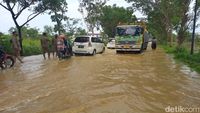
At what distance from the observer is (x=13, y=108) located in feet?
Answer: 31.5

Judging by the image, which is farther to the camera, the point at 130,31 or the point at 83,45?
the point at 130,31

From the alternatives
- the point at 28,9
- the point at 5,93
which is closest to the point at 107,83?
the point at 5,93

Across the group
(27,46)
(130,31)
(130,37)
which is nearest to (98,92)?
(130,37)

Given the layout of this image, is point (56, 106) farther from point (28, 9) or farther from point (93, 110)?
point (28, 9)

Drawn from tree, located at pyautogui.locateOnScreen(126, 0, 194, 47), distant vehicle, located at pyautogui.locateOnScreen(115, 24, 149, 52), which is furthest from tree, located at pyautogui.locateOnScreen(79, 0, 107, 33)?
distant vehicle, located at pyautogui.locateOnScreen(115, 24, 149, 52)

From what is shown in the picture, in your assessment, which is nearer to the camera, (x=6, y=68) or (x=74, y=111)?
(x=74, y=111)

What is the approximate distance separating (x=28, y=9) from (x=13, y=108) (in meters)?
22.0

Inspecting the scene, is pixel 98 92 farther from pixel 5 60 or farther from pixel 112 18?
pixel 112 18

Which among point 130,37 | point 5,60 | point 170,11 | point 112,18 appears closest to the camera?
point 5,60

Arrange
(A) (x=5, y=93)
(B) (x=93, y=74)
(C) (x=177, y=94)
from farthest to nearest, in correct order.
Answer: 1. (B) (x=93, y=74)
2. (A) (x=5, y=93)
3. (C) (x=177, y=94)

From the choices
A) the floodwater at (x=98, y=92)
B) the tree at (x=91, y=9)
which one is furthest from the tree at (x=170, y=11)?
the floodwater at (x=98, y=92)

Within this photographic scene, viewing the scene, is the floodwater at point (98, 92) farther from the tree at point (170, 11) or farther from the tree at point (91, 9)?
the tree at point (91, 9)

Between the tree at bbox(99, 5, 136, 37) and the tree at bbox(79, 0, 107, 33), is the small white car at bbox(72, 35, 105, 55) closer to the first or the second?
the tree at bbox(79, 0, 107, 33)

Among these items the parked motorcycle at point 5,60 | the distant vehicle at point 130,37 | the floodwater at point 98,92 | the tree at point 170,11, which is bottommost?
the floodwater at point 98,92
